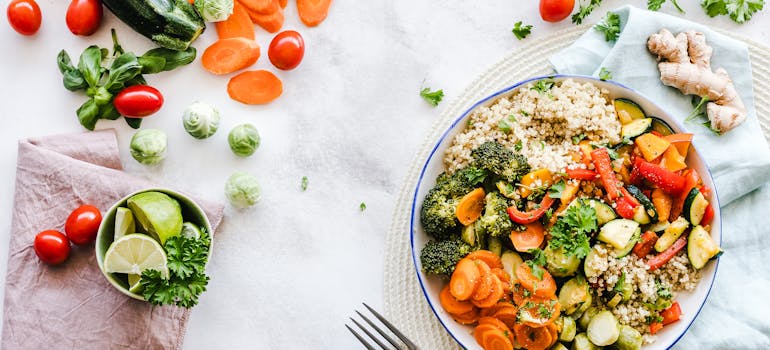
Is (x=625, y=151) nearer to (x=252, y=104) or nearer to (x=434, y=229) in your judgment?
(x=434, y=229)

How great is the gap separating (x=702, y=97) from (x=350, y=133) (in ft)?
6.05

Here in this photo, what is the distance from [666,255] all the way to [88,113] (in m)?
3.02

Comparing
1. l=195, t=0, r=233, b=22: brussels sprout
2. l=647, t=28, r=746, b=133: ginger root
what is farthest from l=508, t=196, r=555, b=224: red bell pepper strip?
l=195, t=0, r=233, b=22: brussels sprout

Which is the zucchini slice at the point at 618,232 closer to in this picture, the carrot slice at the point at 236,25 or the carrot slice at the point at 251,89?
the carrot slice at the point at 251,89

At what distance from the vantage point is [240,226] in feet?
12.3

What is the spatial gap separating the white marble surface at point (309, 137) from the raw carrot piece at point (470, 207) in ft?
1.91

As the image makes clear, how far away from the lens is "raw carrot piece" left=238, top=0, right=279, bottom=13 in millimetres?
3709

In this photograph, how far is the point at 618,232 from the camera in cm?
304

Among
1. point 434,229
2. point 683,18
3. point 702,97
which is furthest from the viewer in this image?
point 683,18

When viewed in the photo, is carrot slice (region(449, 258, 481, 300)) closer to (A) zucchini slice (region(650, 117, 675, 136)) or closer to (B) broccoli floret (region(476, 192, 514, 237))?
(B) broccoli floret (region(476, 192, 514, 237))

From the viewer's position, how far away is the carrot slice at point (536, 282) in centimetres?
307

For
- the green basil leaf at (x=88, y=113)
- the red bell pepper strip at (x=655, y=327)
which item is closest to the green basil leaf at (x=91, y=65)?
the green basil leaf at (x=88, y=113)

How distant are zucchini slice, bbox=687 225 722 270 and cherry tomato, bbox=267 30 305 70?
2.17 m

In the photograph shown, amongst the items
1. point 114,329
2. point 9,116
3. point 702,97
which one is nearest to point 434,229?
point 702,97
